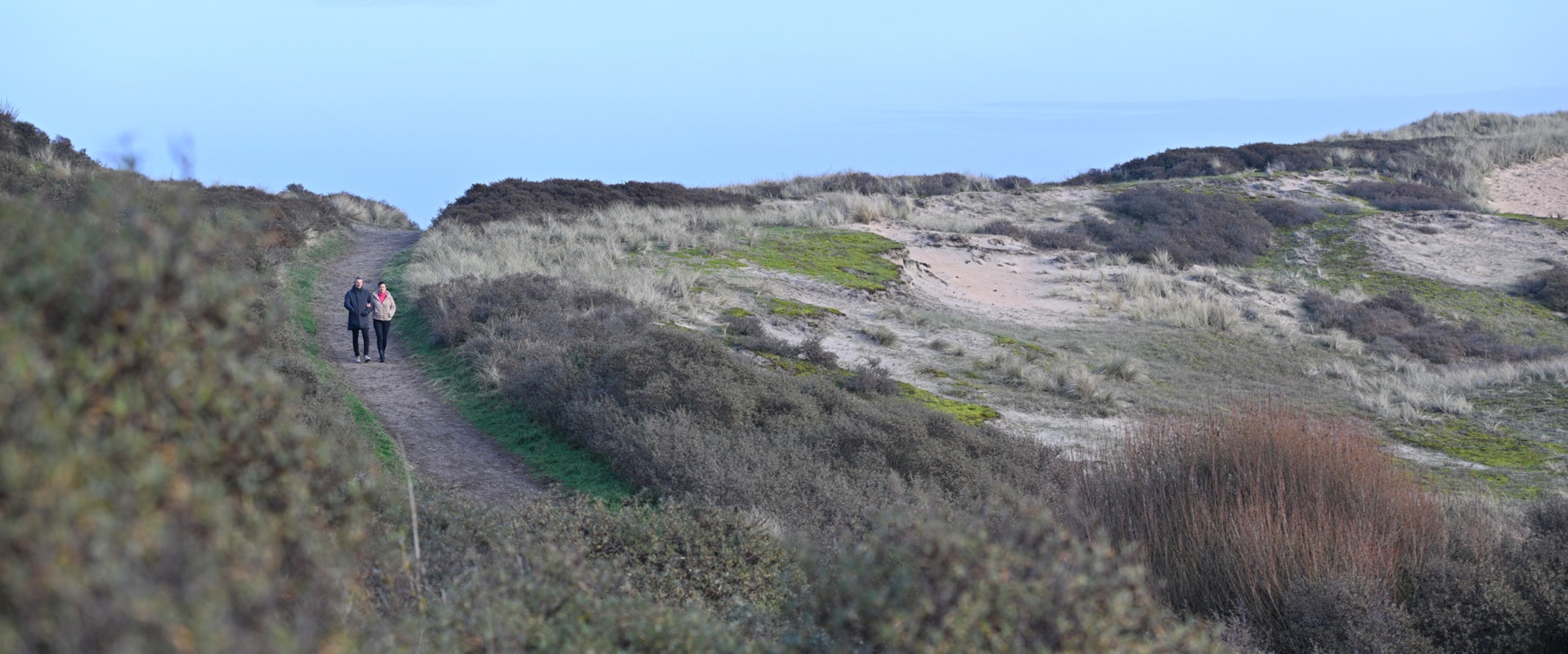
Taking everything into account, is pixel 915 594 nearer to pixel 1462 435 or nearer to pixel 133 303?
pixel 133 303

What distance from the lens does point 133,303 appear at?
84.4 inches

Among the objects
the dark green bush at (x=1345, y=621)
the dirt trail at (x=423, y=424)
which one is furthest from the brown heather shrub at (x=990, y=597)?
the dirt trail at (x=423, y=424)

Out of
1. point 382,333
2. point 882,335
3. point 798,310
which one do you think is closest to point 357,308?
point 382,333

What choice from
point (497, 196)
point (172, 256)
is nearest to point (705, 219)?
point (497, 196)

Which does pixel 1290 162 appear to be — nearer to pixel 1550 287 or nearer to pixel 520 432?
pixel 1550 287

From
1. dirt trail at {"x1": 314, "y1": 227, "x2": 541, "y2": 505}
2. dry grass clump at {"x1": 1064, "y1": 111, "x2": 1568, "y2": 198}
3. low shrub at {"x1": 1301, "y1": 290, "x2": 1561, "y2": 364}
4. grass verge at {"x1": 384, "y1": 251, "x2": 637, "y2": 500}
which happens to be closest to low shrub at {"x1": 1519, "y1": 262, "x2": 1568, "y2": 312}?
low shrub at {"x1": 1301, "y1": 290, "x2": 1561, "y2": 364}

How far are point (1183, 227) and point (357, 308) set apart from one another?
20.8 m

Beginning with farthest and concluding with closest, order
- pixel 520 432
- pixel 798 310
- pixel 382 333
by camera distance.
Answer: pixel 798 310 < pixel 382 333 < pixel 520 432

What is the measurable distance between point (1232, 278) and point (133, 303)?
23.9 m

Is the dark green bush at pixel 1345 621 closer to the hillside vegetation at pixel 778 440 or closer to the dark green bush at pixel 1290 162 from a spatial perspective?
the hillside vegetation at pixel 778 440

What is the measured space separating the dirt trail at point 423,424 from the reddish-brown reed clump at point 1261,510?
4.45 m

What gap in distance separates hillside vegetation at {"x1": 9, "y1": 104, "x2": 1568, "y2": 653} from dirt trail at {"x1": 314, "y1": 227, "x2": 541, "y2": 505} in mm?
341

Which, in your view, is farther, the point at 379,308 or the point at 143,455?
the point at 379,308

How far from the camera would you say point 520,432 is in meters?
9.64
